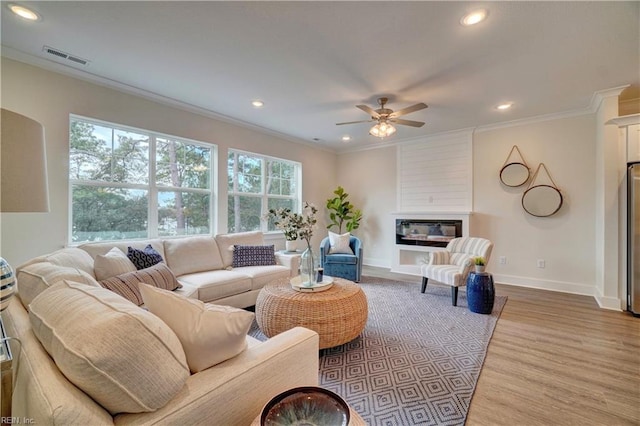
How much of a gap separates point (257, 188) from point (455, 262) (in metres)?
3.38

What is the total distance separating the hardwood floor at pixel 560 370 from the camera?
5.36ft

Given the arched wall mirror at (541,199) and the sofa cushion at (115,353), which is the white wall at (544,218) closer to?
the arched wall mirror at (541,199)

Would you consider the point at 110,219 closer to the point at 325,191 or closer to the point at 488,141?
the point at 325,191

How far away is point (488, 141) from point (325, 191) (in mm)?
3185

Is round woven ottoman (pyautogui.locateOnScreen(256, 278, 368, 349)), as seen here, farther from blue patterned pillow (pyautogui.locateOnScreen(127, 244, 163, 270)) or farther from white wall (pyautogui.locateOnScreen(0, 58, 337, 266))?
white wall (pyautogui.locateOnScreen(0, 58, 337, 266))

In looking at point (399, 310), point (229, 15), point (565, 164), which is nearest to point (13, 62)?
point (229, 15)

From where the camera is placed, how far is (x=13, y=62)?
250cm

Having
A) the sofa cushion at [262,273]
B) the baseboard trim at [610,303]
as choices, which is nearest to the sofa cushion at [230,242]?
the sofa cushion at [262,273]

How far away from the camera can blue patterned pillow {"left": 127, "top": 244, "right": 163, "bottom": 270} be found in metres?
2.62

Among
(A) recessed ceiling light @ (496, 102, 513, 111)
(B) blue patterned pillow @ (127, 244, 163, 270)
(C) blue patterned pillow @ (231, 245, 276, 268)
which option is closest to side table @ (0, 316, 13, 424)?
(B) blue patterned pillow @ (127, 244, 163, 270)

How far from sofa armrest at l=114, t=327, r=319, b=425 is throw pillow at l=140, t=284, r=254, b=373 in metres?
0.04

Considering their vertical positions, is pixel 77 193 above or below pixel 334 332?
above

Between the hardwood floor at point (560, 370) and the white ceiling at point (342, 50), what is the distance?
2586 mm

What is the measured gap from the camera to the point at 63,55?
2545 mm
